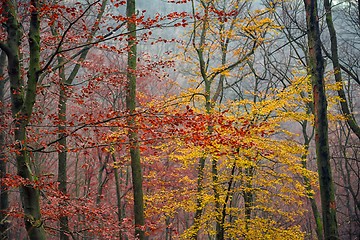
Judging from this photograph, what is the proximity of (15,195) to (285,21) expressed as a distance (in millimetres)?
16976

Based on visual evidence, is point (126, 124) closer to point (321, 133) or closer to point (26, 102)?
point (26, 102)

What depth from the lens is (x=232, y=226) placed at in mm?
9273

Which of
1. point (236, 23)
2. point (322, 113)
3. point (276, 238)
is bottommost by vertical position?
point (276, 238)

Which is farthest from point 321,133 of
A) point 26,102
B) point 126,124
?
point 26,102

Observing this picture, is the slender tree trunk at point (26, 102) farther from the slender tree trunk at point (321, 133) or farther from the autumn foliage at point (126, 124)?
the slender tree trunk at point (321, 133)

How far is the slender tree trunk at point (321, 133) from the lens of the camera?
5.46 m

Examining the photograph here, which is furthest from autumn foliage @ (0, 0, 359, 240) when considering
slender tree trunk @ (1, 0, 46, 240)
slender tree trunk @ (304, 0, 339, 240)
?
slender tree trunk @ (304, 0, 339, 240)

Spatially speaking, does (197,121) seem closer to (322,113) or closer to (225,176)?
(322,113)

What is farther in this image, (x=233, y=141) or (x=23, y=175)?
(x=233, y=141)

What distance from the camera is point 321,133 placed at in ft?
18.8

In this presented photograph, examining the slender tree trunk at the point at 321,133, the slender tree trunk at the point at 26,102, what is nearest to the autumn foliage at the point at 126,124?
the slender tree trunk at the point at 26,102

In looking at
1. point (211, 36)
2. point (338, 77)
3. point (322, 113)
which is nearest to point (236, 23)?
point (211, 36)

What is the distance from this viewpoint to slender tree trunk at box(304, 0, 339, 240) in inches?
215

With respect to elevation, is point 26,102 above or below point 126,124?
above
